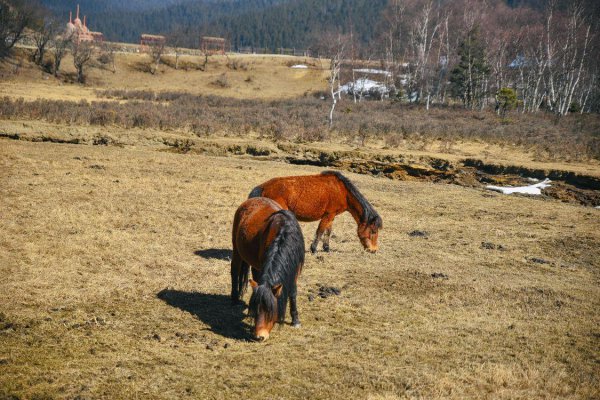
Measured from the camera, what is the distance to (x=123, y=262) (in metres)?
9.09

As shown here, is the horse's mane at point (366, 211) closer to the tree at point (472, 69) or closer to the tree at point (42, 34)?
the tree at point (472, 69)

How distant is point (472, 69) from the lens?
168 feet

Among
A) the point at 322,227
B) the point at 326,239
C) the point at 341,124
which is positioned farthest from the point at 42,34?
the point at 322,227

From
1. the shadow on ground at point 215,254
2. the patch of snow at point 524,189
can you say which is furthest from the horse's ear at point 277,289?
the patch of snow at point 524,189

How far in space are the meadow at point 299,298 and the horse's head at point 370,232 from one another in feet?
1.29

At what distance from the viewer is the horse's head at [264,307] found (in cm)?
588

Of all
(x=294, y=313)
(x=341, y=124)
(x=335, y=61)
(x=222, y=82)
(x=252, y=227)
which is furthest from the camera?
(x=222, y=82)

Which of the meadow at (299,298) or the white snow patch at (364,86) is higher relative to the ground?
the white snow patch at (364,86)

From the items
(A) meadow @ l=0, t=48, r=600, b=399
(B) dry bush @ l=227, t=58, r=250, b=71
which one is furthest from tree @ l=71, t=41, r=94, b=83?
(A) meadow @ l=0, t=48, r=600, b=399

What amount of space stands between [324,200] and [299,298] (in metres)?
2.54

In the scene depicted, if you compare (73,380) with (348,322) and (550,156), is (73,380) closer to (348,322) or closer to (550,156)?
(348,322)

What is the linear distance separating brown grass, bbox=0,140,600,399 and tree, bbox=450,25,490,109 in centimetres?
3814

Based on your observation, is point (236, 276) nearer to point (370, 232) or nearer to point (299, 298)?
point (299, 298)

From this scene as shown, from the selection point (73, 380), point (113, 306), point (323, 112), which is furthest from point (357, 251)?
point (323, 112)
